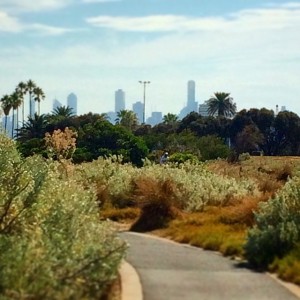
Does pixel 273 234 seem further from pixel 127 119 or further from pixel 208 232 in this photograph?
pixel 127 119

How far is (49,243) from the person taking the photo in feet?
36.4

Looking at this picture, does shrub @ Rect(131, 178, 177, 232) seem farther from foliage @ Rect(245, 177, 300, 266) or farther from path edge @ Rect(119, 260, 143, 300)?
path edge @ Rect(119, 260, 143, 300)

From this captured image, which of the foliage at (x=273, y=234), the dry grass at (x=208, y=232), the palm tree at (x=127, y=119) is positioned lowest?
the dry grass at (x=208, y=232)

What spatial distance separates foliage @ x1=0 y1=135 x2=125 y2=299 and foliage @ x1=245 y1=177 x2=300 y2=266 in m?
2.92

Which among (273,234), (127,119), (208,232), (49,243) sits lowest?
(208,232)

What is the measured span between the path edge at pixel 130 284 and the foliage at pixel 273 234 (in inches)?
93.1

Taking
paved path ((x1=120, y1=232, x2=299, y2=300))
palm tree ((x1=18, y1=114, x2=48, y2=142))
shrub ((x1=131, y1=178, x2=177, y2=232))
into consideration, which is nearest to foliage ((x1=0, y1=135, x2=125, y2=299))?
paved path ((x1=120, y1=232, x2=299, y2=300))

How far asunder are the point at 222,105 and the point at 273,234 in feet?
319

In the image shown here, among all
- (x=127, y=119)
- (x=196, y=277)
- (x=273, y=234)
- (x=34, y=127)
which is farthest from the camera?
(x=127, y=119)

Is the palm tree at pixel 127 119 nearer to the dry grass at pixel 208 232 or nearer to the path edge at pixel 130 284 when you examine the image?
the dry grass at pixel 208 232

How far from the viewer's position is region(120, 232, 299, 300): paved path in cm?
Result: 1141

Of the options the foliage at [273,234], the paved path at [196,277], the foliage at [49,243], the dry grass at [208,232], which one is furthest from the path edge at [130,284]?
the dry grass at [208,232]

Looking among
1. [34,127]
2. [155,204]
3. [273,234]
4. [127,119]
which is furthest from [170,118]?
Result: [273,234]

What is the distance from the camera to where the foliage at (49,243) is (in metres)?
9.57
